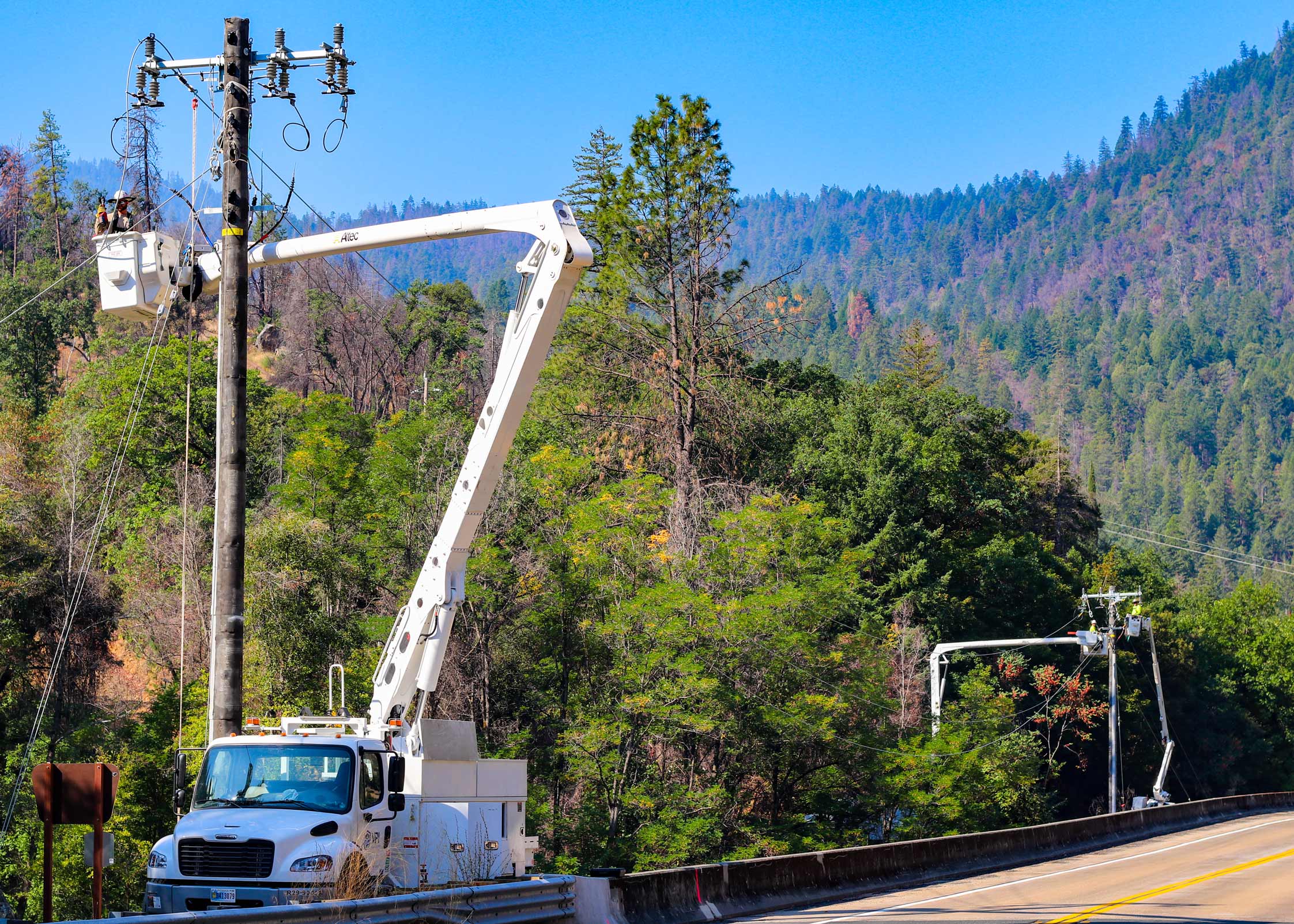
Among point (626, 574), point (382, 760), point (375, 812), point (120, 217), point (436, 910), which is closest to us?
point (436, 910)

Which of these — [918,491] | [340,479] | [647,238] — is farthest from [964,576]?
[340,479]

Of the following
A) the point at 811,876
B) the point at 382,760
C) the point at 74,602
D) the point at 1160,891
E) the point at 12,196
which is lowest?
the point at 1160,891

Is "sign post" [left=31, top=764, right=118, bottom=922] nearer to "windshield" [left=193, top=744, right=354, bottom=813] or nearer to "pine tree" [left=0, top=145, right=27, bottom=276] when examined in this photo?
"windshield" [left=193, top=744, right=354, bottom=813]

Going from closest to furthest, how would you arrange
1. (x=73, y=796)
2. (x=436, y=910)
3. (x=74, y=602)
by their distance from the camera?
1. (x=73, y=796)
2. (x=436, y=910)
3. (x=74, y=602)

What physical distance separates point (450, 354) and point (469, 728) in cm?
7363

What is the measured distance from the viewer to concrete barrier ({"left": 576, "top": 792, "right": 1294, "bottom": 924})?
50.3 ft

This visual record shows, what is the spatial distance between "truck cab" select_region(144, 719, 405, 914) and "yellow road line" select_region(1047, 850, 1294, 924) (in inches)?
346

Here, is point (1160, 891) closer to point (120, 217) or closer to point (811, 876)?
point (811, 876)

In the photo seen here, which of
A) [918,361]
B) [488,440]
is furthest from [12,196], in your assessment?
[488,440]

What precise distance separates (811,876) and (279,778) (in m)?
10.3

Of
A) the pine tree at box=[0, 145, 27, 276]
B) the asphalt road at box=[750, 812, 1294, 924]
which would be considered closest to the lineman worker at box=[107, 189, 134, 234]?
the asphalt road at box=[750, 812, 1294, 924]

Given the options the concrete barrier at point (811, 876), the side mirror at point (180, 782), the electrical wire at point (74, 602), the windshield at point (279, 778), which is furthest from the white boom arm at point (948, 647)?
the side mirror at point (180, 782)

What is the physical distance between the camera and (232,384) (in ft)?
48.6

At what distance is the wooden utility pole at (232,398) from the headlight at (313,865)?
2.81 meters
